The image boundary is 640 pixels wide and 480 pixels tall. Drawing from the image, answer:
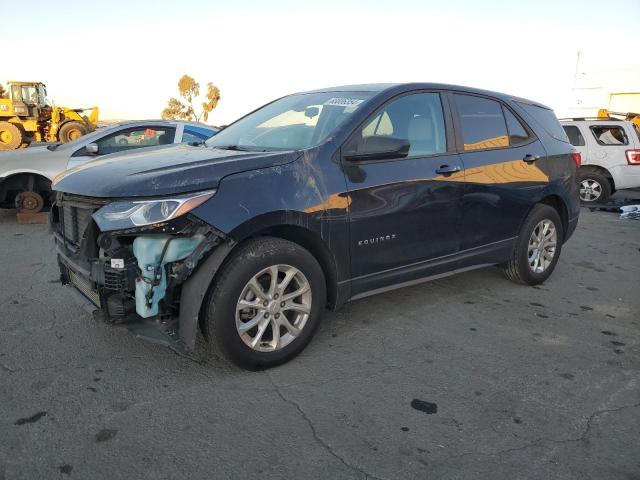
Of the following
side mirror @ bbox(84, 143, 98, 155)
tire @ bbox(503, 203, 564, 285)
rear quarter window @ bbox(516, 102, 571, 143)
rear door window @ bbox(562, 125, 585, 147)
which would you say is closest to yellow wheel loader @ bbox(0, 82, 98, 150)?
side mirror @ bbox(84, 143, 98, 155)

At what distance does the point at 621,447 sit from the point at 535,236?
2709 millimetres

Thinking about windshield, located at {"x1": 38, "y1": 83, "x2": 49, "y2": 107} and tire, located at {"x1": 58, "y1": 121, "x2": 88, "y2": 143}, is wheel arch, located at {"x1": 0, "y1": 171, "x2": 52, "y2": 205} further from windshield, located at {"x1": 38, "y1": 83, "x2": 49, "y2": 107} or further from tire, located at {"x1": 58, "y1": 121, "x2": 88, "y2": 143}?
windshield, located at {"x1": 38, "y1": 83, "x2": 49, "y2": 107}

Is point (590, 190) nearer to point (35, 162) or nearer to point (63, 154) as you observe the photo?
point (63, 154)

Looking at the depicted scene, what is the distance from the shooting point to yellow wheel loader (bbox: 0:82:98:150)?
21672mm

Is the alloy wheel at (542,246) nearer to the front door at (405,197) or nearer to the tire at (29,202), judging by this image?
the front door at (405,197)

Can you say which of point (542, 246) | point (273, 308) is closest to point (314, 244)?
point (273, 308)

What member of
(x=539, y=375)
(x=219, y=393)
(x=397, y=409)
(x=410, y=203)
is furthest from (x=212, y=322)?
(x=539, y=375)

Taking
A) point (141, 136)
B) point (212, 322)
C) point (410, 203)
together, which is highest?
point (141, 136)

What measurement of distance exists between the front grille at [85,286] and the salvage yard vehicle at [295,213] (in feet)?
0.07

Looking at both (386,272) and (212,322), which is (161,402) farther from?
(386,272)

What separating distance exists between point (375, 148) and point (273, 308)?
1252 millimetres

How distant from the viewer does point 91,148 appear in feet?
23.7

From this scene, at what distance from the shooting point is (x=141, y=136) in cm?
749

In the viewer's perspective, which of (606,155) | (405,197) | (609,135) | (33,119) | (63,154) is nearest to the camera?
(405,197)
